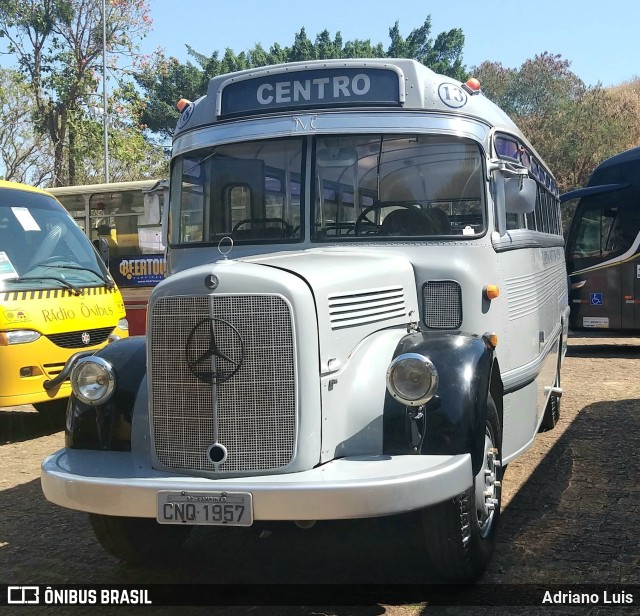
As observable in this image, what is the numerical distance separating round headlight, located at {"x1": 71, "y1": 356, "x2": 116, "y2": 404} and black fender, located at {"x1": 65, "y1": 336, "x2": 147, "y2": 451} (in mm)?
33

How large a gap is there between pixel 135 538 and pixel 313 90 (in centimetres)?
276

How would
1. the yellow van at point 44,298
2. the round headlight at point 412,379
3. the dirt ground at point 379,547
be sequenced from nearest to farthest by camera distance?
1. the round headlight at point 412,379
2. the dirt ground at point 379,547
3. the yellow van at point 44,298

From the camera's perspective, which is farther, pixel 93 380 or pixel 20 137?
pixel 20 137

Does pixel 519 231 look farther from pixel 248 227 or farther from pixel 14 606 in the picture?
pixel 14 606

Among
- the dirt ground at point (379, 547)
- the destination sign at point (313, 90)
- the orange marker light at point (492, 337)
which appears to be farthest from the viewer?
the destination sign at point (313, 90)

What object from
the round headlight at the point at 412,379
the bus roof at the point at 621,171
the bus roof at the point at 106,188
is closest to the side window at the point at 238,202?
the round headlight at the point at 412,379

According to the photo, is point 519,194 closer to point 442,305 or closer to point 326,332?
point 442,305

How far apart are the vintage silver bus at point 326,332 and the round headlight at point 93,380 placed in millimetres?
11

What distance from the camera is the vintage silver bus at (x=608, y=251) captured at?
47.7ft

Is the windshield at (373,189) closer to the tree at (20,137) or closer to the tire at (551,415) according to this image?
the tire at (551,415)

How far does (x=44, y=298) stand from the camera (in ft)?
26.9

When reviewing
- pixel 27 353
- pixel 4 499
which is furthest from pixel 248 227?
pixel 27 353

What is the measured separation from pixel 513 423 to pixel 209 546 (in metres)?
1.96

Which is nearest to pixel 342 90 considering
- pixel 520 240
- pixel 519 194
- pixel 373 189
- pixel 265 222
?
pixel 373 189
